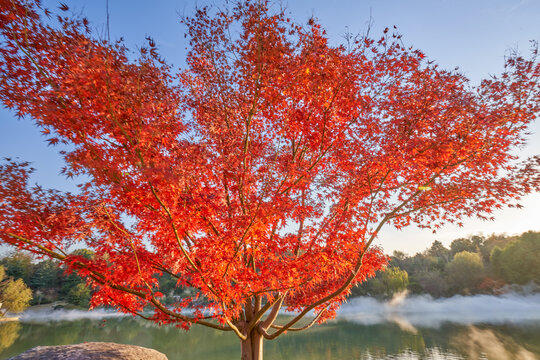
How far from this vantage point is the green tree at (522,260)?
1391 inches

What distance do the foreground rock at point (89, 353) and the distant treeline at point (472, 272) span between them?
37.0 meters

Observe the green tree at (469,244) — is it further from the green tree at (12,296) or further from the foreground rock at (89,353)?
the green tree at (12,296)

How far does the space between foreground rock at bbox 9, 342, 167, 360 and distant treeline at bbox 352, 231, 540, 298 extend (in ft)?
121

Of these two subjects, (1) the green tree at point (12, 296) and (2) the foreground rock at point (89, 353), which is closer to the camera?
(2) the foreground rock at point (89, 353)

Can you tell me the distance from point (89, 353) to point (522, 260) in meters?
49.1

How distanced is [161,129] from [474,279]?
51397mm

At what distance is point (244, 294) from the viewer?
4.93 m

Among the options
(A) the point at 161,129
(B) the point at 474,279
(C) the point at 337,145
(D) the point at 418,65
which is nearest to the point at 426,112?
(D) the point at 418,65

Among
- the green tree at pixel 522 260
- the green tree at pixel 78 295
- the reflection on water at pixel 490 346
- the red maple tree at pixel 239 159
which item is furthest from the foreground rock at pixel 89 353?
the green tree at pixel 78 295

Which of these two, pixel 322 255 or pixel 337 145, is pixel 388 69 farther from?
pixel 322 255

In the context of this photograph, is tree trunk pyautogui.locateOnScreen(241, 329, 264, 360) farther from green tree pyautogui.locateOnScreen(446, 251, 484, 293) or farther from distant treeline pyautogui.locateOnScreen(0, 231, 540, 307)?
green tree pyautogui.locateOnScreen(446, 251, 484, 293)

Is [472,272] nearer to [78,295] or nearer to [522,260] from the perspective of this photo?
[522,260]

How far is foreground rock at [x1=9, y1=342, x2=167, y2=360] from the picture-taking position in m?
5.12

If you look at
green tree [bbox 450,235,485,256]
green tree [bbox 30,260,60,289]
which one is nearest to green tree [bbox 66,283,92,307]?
green tree [bbox 30,260,60,289]
